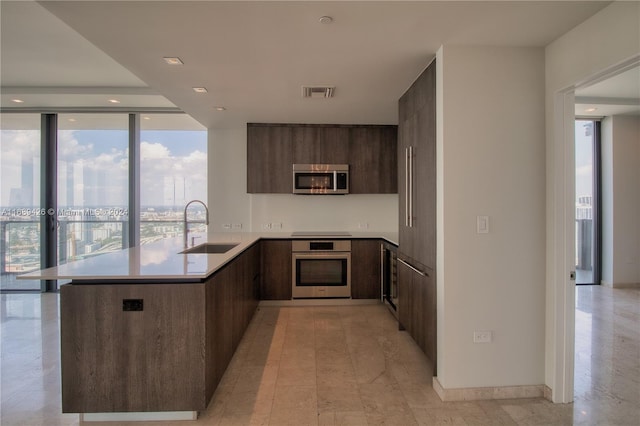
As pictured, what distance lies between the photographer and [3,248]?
16.8 feet

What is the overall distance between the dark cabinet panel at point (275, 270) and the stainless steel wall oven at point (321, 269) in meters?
0.09

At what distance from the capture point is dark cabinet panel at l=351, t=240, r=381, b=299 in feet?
14.8

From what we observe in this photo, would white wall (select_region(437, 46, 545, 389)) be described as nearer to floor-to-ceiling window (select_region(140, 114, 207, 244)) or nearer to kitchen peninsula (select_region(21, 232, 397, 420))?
kitchen peninsula (select_region(21, 232, 397, 420))

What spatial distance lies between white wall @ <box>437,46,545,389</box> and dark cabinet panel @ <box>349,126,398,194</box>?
7.93ft

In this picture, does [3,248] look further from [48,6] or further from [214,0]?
[214,0]

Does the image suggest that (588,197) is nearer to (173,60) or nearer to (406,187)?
(406,187)

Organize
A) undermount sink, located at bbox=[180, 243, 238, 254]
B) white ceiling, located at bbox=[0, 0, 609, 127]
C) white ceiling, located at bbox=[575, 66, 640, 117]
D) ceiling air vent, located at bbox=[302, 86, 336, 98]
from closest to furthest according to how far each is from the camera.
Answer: white ceiling, located at bbox=[0, 0, 609, 127] < ceiling air vent, located at bbox=[302, 86, 336, 98] < undermount sink, located at bbox=[180, 243, 238, 254] < white ceiling, located at bbox=[575, 66, 640, 117]

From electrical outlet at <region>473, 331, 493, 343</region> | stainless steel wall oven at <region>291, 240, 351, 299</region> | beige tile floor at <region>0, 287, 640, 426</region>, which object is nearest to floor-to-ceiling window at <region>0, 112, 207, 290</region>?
beige tile floor at <region>0, 287, 640, 426</region>

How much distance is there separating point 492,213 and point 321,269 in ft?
8.52

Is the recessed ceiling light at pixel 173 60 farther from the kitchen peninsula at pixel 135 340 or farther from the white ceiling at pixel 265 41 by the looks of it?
the kitchen peninsula at pixel 135 340

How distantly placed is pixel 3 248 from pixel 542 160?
709 centimetres

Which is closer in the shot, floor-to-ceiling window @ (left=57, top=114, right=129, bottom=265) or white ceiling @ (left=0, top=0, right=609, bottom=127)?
white ceiling @ (left=0, top=0, right=609, bottom=127)

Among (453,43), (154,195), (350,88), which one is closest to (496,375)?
(453,43)

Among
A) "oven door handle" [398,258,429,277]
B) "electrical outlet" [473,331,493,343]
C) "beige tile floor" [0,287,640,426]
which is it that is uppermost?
"oven door handle" [398,258,429,277]
